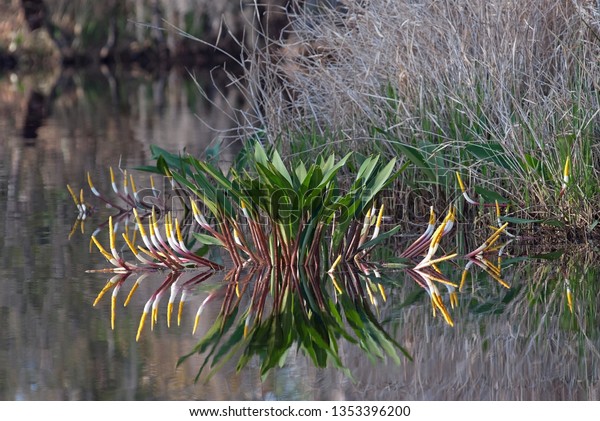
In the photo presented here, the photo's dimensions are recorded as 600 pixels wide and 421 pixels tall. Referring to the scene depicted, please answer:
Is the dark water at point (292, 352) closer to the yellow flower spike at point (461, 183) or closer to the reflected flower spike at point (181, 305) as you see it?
the reflected flower spike at point (181, 305)

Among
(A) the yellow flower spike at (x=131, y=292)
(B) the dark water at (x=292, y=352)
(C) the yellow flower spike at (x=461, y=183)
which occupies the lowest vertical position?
(B) the dark water at (x=292, y=352)

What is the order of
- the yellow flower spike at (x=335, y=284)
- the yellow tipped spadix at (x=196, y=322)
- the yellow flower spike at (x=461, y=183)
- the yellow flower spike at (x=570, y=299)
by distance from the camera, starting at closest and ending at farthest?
the yellow tipped spadix at (x=196, y=322) → the yellow flower spike at (x=570, y=299) → the yellow flower spike at (x=335, y=284) → the yellow flower spike at (x=461, y=183)

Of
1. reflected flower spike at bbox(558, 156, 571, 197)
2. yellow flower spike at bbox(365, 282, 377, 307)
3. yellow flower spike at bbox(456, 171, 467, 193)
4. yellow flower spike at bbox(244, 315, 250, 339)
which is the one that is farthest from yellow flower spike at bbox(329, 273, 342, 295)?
reflected flower spike at bbox(558, 156, 571, 197)

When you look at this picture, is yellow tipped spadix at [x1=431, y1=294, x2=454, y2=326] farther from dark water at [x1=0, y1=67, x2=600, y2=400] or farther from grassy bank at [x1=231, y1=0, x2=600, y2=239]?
grassy bank at [x1=231, y1=0, x2=600, y2=239]

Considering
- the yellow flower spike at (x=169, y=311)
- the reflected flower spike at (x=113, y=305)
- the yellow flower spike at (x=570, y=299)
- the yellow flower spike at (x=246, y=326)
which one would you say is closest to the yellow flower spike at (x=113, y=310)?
the reflected flower spike at (x=113, y=305)

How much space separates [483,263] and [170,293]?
1539 millimetres

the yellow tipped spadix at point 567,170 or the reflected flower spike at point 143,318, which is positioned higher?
the yellow tipped spadix at point 567,170

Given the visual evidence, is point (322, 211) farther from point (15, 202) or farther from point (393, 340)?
point (15, 202)

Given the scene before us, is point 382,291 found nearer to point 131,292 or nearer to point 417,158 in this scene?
point 131,292

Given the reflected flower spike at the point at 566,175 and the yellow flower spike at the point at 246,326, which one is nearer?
the yellow flower spike at the point at 246,326

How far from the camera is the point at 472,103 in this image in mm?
6867

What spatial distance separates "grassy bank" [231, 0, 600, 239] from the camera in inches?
252

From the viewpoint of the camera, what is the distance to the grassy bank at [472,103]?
641cm

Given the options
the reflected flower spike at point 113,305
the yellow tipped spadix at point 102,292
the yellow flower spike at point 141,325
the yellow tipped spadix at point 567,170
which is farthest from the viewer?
the yellow tipped spadix at point 567,170
